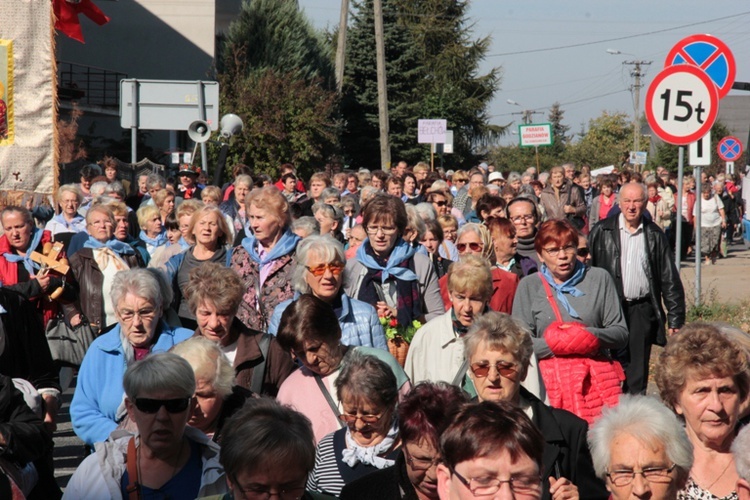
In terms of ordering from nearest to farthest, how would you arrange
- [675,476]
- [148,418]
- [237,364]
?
[675,476], [148,418], [237,364]

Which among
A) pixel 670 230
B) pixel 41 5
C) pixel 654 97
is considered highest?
pixel 41 5

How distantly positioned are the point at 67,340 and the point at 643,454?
5415 mm

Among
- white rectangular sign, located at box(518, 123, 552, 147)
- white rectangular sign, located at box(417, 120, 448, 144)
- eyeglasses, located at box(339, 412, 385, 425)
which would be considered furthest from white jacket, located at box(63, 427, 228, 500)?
white rectangular sign, located at box(518, 123, 552, 147)

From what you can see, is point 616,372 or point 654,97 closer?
point 616,372

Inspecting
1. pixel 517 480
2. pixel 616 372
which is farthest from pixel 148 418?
pixel 616 372

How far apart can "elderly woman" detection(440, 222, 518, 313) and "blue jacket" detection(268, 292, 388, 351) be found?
1561 millimetres

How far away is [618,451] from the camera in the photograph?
419 cm

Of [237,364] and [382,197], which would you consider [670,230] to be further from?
[237,364]

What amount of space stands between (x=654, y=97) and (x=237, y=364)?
20.4 feet

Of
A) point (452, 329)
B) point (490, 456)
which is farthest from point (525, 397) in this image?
point (490, 456)

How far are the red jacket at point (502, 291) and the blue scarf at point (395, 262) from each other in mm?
357

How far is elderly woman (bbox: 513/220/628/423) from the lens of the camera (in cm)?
654

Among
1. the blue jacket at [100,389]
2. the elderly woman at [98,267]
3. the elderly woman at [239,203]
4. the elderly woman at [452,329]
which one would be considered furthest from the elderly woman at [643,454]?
the elderly woman at [239,203]

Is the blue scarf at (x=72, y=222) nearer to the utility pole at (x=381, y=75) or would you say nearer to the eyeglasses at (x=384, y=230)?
the eyeglasses at (x=384, y=230)
